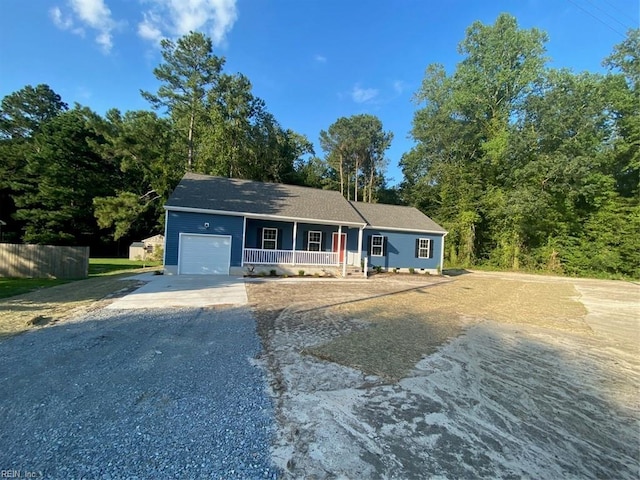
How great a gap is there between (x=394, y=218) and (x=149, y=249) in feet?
71.9

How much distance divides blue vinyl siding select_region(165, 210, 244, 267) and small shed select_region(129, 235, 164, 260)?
13443mm

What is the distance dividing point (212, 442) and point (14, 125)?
43510 mm

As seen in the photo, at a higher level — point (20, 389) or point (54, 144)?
point (54, 144)

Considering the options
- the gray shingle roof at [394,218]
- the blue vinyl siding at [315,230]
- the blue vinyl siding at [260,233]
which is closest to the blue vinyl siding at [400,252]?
the gray shingle roof at [394,218]

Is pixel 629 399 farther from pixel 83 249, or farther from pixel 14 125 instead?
pixel 14 125

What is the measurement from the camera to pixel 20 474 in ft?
6.82

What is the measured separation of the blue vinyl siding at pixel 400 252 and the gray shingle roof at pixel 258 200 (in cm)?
255

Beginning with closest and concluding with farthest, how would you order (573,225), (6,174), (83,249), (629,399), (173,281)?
(629,399), (173,281), (83,249), (573,225), (6,174)

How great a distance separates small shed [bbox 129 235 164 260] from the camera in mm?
25625

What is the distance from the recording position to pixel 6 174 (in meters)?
25.3

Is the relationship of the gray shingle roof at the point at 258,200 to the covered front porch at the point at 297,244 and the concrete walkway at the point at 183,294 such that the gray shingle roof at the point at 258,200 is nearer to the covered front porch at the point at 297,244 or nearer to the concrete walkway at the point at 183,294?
the covered front porch at the point at 297,244

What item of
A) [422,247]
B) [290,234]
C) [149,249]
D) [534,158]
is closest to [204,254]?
[290,234]

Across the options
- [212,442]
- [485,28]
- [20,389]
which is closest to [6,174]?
[20,389]

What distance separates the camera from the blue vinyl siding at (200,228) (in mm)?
13336
